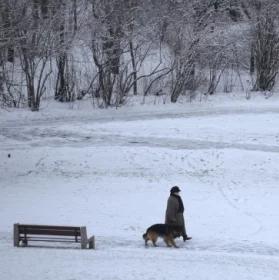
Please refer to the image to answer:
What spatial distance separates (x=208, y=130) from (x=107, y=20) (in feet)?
27.6

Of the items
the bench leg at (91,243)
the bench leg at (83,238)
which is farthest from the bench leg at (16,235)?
the bench leg at (91,243)

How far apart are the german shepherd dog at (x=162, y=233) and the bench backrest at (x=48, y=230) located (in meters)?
1.73

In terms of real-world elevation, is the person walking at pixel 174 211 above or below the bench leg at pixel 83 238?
above

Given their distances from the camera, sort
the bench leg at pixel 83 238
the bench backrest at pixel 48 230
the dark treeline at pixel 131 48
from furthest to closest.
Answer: the dark treeline at pixel 131 48, the bench backrest at pixel 48 230, the bench leg at pixel 83 238

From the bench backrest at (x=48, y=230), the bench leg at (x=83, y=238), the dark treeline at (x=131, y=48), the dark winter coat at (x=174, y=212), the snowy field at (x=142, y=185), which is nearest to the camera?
the snowy field at (x=142, y=185)

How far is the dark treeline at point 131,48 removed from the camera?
28.8 metres

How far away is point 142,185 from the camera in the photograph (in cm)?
2127

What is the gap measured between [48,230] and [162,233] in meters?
2.78

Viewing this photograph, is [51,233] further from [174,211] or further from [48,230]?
[174,211]

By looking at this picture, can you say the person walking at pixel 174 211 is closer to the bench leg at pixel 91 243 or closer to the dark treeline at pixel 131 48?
the bench leg at pixel 91 243

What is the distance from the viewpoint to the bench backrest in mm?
14680

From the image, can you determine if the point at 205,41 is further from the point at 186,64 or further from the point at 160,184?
the point at 160,184

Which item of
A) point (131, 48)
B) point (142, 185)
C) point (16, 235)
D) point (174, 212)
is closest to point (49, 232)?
point (16, 235)

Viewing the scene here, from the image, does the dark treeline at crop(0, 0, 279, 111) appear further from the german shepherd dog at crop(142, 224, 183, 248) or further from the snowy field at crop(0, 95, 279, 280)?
the german shepherd dog at crop(142, 224, 183, 248)
